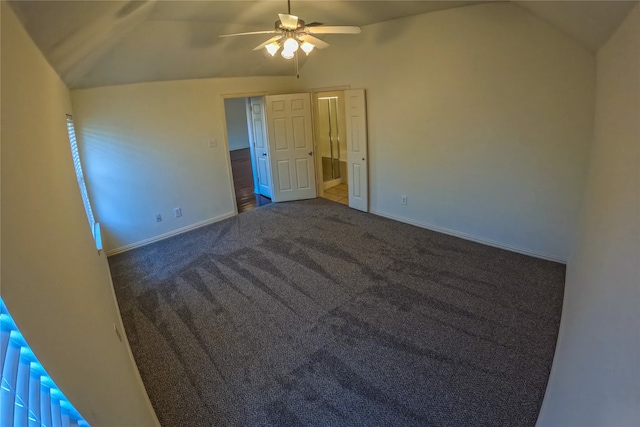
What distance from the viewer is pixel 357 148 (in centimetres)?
560

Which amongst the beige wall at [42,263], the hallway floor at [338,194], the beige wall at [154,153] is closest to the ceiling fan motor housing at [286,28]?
the beige wall at [42,263]

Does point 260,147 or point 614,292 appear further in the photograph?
point 260,147

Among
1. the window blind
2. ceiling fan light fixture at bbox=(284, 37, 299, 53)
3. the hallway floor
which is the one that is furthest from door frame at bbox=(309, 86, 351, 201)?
the window blind

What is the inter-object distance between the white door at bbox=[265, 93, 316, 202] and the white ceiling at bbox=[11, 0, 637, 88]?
732mm

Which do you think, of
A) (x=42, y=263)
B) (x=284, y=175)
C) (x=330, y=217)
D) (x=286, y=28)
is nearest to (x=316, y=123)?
(x=284, y=175)

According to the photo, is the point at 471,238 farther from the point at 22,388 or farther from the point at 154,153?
the point at 22,388

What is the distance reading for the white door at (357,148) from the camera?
531cm

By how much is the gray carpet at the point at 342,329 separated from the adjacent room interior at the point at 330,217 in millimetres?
21

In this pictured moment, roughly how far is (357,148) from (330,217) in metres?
1.19

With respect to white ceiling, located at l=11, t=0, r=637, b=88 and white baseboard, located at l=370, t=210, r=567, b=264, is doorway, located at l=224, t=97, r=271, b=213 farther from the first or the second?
white baseboard, located at l=370, t=210, r=567, b=264

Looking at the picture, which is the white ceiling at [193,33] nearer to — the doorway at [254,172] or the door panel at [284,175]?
the doorway at [254,172]

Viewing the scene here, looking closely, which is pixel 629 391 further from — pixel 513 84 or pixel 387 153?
pixel 387 153

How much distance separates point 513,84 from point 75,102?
200 inches

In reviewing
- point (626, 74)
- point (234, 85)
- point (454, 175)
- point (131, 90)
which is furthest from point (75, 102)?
point (626, 74)
